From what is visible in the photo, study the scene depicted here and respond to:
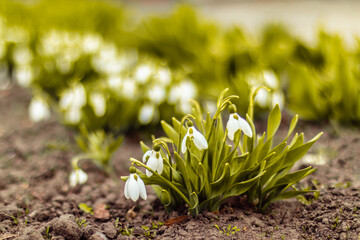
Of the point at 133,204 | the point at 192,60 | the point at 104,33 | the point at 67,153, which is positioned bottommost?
the point at 133,204

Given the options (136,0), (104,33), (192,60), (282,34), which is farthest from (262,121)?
(136,0)

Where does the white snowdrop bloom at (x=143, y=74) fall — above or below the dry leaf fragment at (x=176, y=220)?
above

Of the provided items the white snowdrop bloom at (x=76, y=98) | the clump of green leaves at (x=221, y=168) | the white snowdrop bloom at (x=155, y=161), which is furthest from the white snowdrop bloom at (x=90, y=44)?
the white snowdrop bloom at (x=155, y=161)

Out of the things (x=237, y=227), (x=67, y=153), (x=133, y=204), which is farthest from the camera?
(x=67, y=153)

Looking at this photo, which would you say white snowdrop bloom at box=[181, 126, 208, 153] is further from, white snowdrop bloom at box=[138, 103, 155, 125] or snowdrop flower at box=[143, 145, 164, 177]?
white snowdrop bloom at box=[138, 103, 155, 125]

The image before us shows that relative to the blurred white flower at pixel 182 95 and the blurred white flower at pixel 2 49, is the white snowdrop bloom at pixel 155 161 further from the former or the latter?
the blurred white flower at pixel 2 49

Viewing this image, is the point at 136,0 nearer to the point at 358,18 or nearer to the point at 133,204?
the point at 358,18
